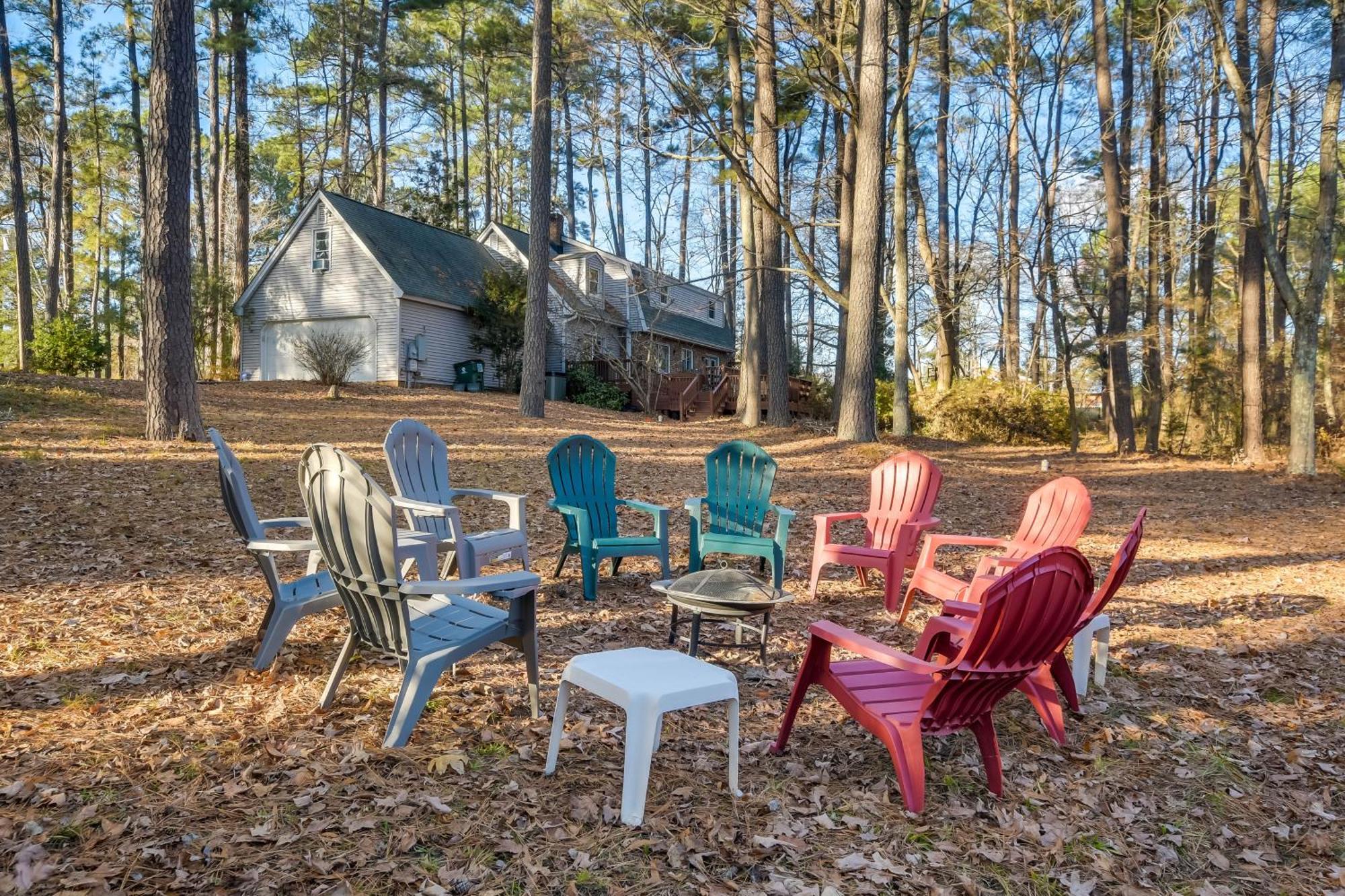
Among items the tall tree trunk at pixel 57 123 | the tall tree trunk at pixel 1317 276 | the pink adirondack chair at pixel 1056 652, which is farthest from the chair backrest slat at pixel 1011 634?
the tall tree trunk at pixel 57 123

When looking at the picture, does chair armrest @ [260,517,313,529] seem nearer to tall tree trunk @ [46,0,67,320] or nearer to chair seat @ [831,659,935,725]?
chair seat @ [831,659,935,725]

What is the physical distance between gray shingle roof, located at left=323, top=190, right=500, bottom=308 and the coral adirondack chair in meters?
16.4

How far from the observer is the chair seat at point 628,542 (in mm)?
5121

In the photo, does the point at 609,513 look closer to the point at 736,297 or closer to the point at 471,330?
the point at 471,330

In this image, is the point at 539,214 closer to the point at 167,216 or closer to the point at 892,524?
the point at 167,216

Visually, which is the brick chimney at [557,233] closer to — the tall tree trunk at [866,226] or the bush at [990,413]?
the bush at [990,413]

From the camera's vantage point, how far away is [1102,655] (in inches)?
161

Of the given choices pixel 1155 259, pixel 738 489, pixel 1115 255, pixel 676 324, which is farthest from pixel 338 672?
pixel 676 324

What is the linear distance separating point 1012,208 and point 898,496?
16.5m

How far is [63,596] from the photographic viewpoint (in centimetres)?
451

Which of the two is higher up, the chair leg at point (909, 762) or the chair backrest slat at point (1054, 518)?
the chair backrest slat at point (1054, 518)

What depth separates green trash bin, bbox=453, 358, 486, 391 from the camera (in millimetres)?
19781

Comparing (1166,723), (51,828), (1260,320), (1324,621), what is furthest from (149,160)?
(1260,320)

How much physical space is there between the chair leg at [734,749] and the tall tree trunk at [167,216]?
799cm
